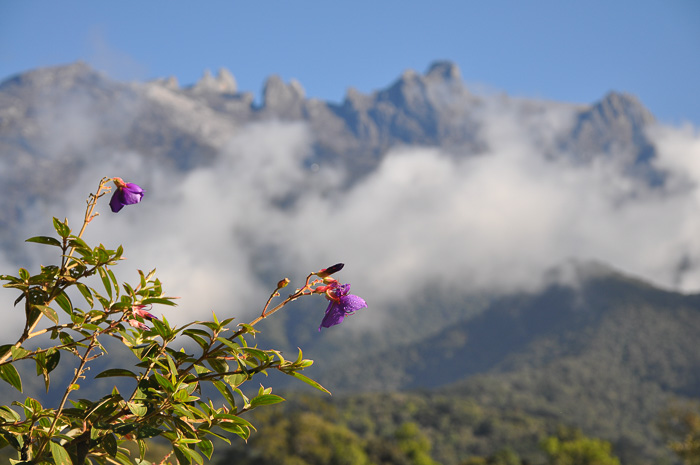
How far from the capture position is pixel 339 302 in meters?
1.81

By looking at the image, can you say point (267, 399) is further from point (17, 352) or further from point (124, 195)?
point (124, 195)

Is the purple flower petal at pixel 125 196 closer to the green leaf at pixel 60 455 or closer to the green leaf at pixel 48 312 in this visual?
the green leaf at pixel 48 312

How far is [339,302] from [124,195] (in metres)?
0.81

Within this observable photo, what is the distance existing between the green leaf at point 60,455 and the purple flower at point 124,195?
0.73 metres

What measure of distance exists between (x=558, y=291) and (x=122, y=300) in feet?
613

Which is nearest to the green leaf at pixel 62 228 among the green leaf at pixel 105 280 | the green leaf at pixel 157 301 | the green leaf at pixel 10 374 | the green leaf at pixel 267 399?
the green leaf at pixel 105 280

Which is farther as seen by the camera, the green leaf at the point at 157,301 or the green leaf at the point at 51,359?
the green leaf at the point at 51,359

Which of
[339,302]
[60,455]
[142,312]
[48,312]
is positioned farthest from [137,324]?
[339,302]

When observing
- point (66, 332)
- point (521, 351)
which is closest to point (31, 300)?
point (66, 332)

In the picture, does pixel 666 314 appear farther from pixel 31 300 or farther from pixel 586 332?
pixel 31 300

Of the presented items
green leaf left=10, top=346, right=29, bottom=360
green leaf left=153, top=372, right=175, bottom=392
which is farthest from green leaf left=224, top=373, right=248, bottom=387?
green leaf left=10, top=346, right=29, bottom=360

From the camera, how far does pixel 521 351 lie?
16062cm

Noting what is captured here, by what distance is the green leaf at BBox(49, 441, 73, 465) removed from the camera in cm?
157

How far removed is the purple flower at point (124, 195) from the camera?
2029 millimetres
